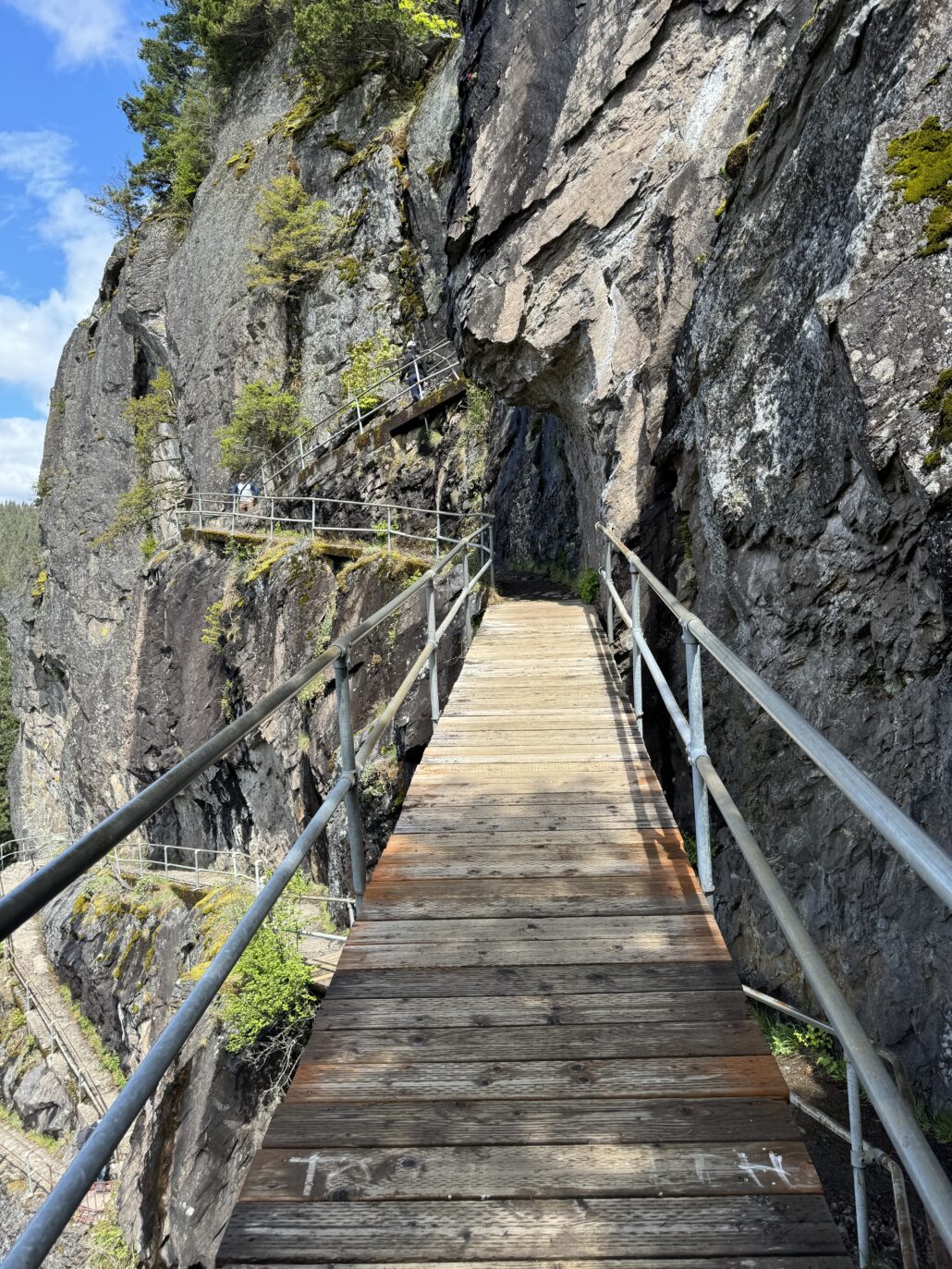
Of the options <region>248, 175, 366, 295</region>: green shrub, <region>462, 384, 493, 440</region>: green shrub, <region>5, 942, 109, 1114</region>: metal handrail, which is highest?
<region>248, 175, 366, 295</region>: green shrub

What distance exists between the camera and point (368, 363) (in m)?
19.5

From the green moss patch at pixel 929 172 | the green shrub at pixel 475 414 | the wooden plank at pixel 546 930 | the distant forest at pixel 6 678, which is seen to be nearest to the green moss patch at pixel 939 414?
the green moss patch at pixel 929 172

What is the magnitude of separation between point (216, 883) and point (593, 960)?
1551 cm

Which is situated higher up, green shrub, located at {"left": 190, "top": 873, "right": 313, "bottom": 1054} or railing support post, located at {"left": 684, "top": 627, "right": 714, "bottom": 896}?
railing support post, located at {"left": 684, "top": 627, "right": 714, "bottom": 896}

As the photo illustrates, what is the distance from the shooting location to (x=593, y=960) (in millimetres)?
2736

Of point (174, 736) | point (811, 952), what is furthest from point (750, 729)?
point (174, 736)

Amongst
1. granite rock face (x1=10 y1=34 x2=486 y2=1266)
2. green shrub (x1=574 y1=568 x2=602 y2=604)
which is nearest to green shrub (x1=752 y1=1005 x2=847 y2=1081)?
granite rock face (x1=10 y1=34 x2=486 y2=1266)

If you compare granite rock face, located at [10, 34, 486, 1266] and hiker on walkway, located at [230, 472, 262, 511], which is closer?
granite rock face, located at [10, 34, 486, 1266]

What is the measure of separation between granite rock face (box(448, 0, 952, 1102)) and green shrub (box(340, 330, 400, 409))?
9743 millimetres

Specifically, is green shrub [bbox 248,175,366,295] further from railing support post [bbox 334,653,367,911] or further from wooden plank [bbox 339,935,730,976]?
wooden plank [bbox 339,935,730,976]

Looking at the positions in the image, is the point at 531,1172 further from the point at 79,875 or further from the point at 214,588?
the point at 214,588

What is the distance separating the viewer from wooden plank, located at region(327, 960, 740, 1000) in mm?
2574

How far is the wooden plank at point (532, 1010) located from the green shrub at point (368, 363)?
1804 centimetres

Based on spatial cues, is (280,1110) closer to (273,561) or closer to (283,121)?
(273,561)
